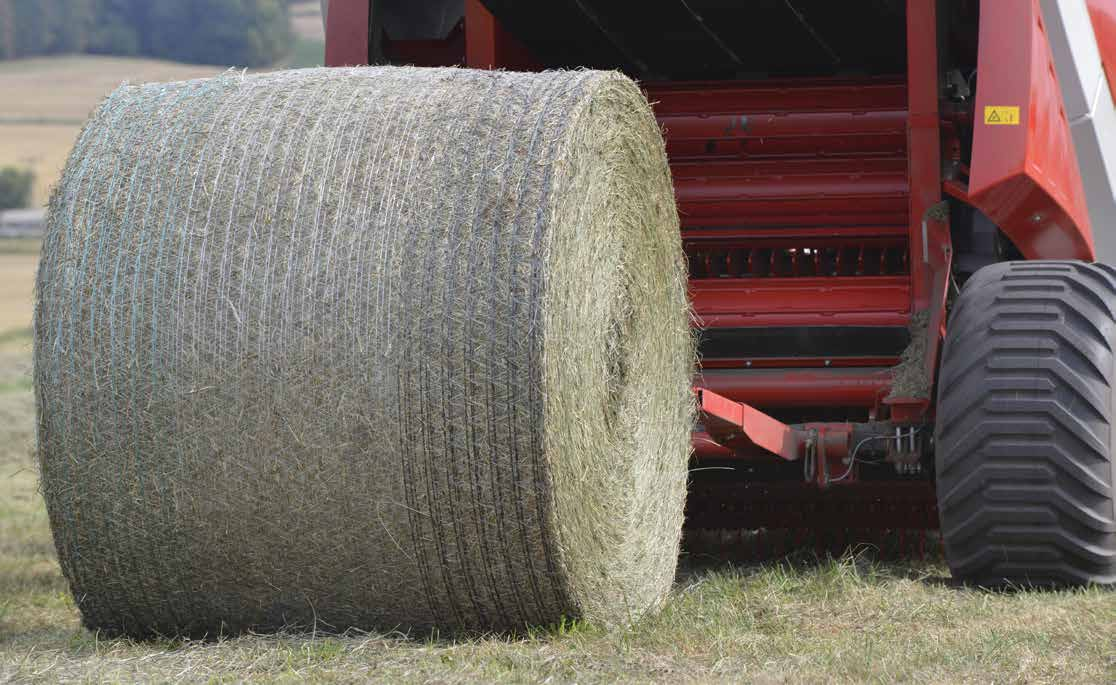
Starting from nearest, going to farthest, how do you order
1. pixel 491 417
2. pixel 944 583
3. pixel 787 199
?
pixel 491 417
pixel 944 583
pixel 787 199

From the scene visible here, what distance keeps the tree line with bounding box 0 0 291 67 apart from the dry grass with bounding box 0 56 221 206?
190 cm

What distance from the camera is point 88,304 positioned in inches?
146

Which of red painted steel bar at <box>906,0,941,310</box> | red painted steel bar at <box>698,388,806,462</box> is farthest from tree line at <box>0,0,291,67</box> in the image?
red painted steel bar at <box>698,388,806,462</box>

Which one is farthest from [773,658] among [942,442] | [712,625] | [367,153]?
[367,153]

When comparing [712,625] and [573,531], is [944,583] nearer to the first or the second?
[712,625]

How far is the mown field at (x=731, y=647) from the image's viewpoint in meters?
3.49

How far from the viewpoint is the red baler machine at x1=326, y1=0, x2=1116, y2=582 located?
4496mm

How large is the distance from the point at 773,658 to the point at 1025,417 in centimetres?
119

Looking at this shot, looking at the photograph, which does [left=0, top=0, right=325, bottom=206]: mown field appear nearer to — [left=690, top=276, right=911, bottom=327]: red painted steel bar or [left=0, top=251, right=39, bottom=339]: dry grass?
[left=0, top=251, right=39, bottom=339]: dry grass

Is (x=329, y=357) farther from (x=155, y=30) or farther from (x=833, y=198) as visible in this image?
(x=155, y=30)

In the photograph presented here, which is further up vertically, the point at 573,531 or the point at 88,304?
the point at 88,304

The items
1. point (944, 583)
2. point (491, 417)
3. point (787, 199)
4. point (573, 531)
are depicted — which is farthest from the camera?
point (787, 199)

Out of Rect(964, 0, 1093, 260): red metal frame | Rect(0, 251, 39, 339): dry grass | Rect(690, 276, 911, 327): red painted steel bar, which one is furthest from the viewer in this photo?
Rect(0, 251, 39, 339): dry grass

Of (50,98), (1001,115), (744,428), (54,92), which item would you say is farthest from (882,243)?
(54,92)
